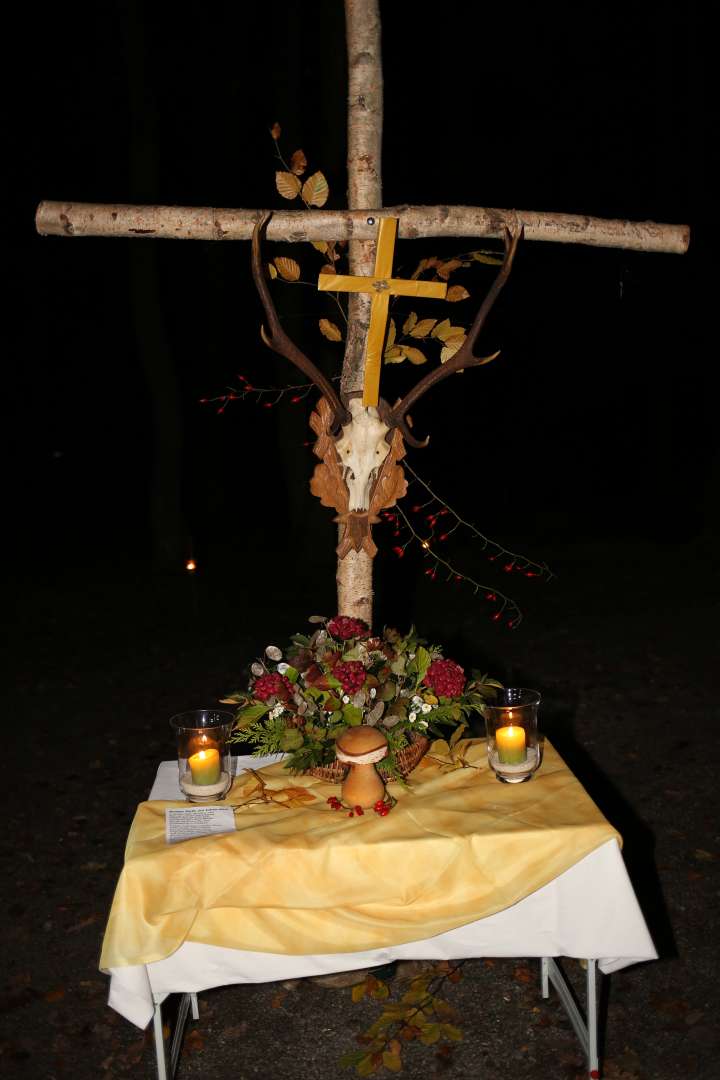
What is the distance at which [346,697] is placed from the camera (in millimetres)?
3164

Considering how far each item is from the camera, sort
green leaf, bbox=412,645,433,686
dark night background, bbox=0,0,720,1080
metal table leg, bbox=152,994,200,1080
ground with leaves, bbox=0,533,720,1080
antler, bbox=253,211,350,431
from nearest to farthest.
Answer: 1. metal table leg, bbox=152,994,200,1080
2. antler, bbox=253,211,350,431
3. green leaf, bbox=412,645,433,686
4. ground with leaves, bbox=0,533,720,1080
5. dark night background, bbox=0,0,720,1080

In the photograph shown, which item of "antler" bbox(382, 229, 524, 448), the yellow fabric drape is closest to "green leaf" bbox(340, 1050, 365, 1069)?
the yellow fabric drape

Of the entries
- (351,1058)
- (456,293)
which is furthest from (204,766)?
(456,293)

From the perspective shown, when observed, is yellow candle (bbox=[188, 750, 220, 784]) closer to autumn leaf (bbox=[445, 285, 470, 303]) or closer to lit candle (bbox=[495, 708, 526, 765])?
lit candle (bbox=[495, 708, 526, 765])

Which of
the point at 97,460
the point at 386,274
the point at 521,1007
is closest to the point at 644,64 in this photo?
the point at 386,274

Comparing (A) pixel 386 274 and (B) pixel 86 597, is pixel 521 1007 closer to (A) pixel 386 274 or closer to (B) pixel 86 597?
(A) pixel 386 274

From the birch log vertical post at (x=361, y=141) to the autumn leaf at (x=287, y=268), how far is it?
0.64 ft

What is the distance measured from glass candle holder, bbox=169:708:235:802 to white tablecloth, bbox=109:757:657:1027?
18.6 inches

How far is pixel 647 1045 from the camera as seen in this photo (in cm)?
330

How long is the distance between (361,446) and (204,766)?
3.84 feet

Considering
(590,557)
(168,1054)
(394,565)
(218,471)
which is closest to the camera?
(168,1054)

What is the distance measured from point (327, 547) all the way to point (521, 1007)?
251 inches

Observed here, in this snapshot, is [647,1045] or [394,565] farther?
[394,565]

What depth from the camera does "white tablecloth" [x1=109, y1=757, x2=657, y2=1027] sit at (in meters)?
2.82
